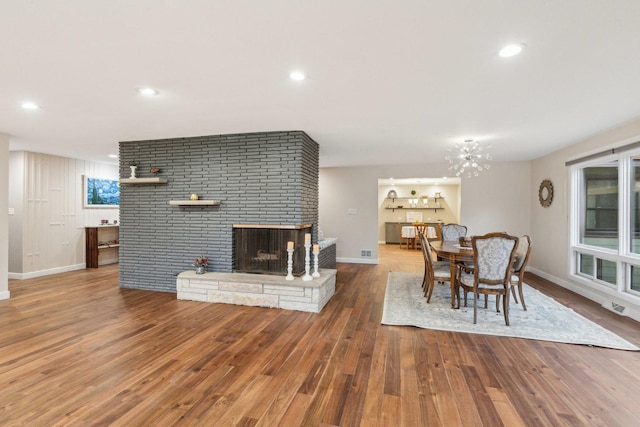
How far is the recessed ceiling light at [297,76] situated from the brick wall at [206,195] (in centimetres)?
168

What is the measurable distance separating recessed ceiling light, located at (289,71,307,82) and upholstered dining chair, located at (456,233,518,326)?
2491 mm

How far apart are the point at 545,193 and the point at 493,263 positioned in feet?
11.8

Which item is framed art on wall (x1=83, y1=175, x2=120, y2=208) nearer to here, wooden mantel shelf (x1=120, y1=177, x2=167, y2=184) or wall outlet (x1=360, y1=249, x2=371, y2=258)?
wooden mantel shelf (x1=120, y1=177, x2=167, y2=184)

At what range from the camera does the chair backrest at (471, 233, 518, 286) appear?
11.1 feet

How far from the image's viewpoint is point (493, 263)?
11.4ft

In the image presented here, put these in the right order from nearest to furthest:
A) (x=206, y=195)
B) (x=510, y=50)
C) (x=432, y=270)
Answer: (x=510, y=50) < (x=432, y=270) < (x=206, y=195)

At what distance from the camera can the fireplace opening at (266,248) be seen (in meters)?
4.35

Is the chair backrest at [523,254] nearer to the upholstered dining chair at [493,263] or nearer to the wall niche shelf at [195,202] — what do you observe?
the upholstered dining chair at [493,263]

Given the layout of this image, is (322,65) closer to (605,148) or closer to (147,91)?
(147,91)

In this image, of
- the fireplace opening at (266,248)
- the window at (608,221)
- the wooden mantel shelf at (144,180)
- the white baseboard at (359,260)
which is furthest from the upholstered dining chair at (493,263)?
the wooden mantel shelf at (144,180)

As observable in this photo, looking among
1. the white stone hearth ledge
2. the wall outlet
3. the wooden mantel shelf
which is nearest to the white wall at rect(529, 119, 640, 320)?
the wall outlet

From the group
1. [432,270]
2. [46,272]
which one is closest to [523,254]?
[432,270]

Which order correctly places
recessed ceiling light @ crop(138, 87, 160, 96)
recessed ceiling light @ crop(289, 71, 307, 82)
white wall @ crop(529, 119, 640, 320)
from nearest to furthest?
recessed ceiling light @ crop(289, 71, 307, 82), recessed ceiling light @ crop(138, 87, 160, 96), white wall @ crop(529, 119, 640, 320)

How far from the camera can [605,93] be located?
2.84 metres
